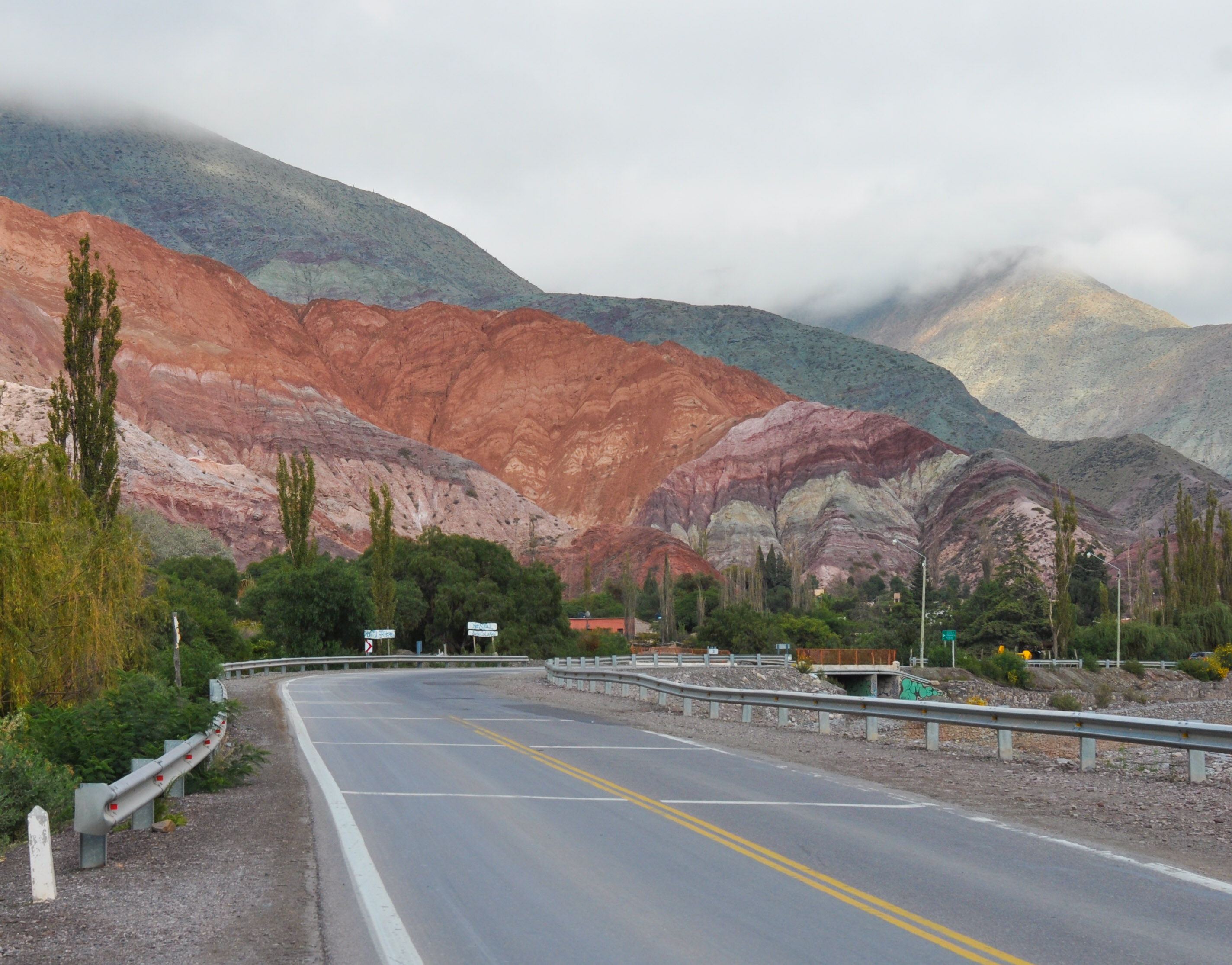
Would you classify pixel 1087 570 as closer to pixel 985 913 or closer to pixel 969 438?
pixel 969 438

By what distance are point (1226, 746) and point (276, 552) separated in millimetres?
106486

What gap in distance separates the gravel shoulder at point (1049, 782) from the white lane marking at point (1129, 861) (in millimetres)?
120

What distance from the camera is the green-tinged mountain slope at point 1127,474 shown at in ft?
511

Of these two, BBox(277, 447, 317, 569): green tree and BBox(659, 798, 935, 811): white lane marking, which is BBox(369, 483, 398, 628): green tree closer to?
BBox(277, 447, 317, 569): green tree

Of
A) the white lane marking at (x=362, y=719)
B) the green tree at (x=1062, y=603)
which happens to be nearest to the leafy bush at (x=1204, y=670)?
the green tree at (x=1062, y=603)

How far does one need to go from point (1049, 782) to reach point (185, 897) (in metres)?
10.9

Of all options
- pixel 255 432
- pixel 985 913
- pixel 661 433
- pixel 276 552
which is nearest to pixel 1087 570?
pixel 661 433

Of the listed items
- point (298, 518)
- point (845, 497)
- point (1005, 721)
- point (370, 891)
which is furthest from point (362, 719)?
point (845, 497)

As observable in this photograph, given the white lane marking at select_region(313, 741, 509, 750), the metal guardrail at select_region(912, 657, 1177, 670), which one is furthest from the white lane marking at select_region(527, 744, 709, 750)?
the metal guardrail at select_region(912, 657, 1177, 670)

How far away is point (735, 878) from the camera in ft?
28.6

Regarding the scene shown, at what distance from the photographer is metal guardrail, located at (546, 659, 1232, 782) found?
14.5m

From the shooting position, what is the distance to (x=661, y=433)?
584 feet

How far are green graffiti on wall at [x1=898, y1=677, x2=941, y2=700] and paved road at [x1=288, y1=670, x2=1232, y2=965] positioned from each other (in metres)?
53.6

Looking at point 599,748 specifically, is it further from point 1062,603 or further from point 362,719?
point 1062,603
